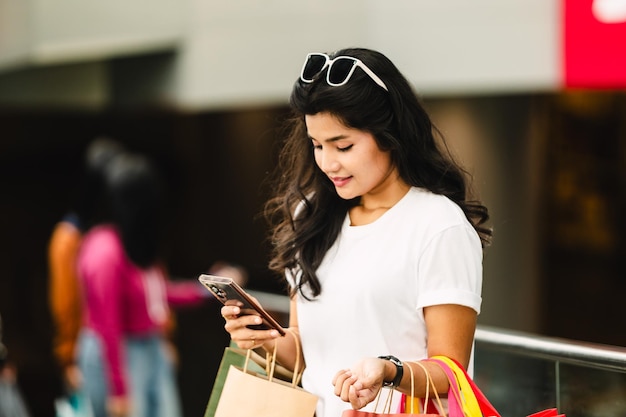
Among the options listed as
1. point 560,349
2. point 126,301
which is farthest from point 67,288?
point 560,349

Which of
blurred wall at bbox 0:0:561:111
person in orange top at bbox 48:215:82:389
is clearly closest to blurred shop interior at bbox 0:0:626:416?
blurred wall at bbox 0:0:561:111

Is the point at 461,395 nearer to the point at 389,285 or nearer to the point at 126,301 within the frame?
the point at 389,285

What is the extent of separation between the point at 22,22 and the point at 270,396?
19.3ft

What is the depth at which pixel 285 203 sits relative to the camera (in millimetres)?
3057

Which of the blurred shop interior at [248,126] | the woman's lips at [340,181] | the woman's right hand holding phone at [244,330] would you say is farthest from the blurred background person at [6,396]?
the woman's lips at [340,181]

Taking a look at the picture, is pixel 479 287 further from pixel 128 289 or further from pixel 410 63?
pixel 410 63

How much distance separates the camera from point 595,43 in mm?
6164

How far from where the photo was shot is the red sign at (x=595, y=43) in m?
5.87

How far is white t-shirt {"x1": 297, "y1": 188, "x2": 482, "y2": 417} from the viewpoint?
8.39 feet

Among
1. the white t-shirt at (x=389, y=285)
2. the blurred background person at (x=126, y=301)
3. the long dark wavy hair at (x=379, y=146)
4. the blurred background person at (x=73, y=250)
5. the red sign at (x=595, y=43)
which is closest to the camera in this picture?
the white t-shirt at (x=389, y=285)

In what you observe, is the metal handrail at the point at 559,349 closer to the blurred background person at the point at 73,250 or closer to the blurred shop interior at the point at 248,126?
the blurred shop interior at the point at 248,126

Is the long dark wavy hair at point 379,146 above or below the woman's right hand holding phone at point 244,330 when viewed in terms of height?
above

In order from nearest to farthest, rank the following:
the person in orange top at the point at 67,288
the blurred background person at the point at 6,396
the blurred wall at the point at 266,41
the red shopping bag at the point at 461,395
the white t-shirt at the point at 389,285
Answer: the red shopping bag at the point at 461,395
the white t-shirt at the point at 389,285
the blurred background person at the point at 6,396
the person in orange top at the point at 67,288
the blurred wall at the point at 266,41

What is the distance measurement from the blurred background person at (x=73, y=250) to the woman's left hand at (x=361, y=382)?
4.00m
